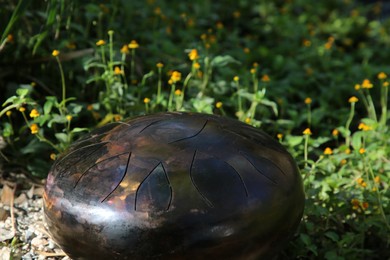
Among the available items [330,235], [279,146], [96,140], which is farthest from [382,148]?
[96,140]

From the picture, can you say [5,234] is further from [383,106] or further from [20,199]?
[383,106]

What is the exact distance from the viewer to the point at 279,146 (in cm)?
266

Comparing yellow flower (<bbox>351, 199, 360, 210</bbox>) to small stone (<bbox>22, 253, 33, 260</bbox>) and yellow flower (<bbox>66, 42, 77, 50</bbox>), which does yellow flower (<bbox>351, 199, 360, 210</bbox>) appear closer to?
small stone (<bbox>22, 253, 33, 260</bbox>)

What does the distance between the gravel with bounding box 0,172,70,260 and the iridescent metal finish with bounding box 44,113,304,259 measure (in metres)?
0.37

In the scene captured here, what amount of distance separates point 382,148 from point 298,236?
0.83 metres

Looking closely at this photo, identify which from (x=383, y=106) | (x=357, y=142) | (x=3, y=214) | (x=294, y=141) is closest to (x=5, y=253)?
(x=3, y=214)

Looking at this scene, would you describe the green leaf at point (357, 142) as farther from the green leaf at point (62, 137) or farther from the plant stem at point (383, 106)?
the green leaf at point (62, 137)

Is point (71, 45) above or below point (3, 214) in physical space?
above

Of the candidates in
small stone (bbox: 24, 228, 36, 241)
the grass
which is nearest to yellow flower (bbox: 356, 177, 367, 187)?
the grass

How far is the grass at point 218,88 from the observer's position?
3.12 m

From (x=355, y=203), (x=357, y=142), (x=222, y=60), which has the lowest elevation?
(x=355, y=203)

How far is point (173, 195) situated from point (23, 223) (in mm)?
1027

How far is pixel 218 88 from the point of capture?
3.93 meters

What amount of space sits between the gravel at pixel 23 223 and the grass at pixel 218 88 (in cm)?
11
